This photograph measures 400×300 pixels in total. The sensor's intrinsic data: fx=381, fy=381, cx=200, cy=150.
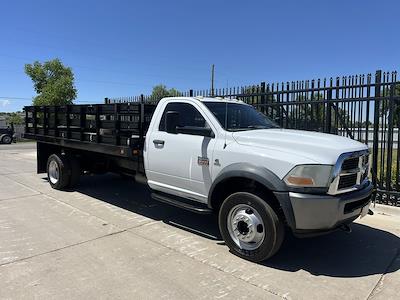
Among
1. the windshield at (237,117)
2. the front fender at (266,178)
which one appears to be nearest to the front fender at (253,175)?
the front fender at (266,178)

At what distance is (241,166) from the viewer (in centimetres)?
468

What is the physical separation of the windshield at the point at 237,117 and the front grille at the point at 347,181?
1.56m

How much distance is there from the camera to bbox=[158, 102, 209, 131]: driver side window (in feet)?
18.1

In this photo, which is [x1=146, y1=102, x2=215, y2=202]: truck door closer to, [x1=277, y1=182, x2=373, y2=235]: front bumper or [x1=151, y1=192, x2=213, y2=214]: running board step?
[x1=151, y1=192, x2=213, y2=214]: running board step

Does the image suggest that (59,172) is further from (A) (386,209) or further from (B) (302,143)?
(A) (386,209)

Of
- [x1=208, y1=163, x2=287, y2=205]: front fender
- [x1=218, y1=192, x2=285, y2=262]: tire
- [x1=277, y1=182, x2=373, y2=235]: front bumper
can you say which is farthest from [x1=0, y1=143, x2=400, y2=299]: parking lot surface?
[x1=208, y1=163, x2=287, y2=205]: front fender

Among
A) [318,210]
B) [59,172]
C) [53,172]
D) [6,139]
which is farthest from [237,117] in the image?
[6,139]

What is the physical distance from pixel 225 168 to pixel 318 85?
4.11 meters

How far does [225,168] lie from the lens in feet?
16.0

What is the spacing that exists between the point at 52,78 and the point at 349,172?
3385 cm

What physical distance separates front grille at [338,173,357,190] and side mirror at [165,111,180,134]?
2.36 m

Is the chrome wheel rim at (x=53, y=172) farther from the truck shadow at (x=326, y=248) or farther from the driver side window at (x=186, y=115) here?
the driver side window at (x=186, y=115)

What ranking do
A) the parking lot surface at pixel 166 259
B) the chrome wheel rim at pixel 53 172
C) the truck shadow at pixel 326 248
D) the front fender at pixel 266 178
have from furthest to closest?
1. the chrome wheel rim at pixel 53 172
2. the truck shadow at pixel 326 248
3. the front fender at pixel 266 178
4. the parking lot surface at pixel 166 259

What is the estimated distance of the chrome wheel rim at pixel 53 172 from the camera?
8.88 meters
